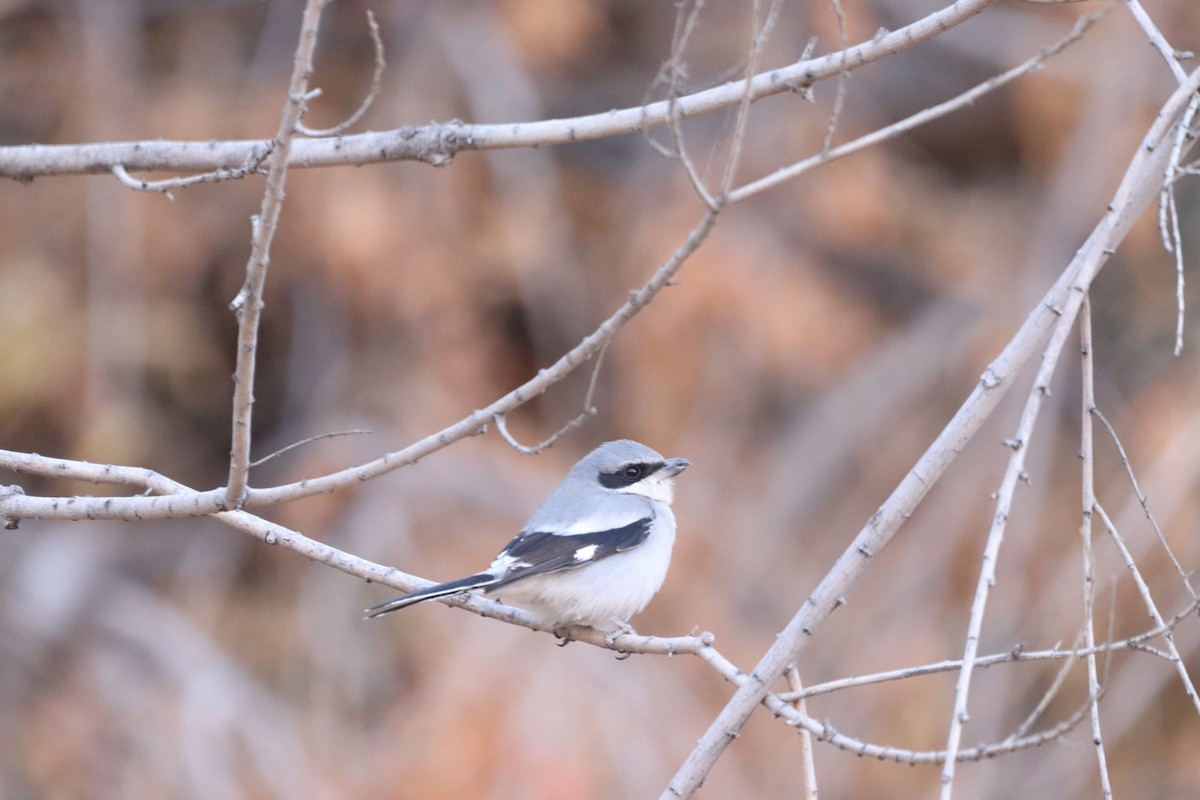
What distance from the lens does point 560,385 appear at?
9.23 m

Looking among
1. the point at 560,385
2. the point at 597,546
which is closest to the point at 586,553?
the point at 597,546

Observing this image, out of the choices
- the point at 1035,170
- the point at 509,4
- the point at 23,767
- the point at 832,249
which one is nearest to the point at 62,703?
the point at 23,767

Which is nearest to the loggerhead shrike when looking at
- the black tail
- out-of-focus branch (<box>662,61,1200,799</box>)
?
the black tail

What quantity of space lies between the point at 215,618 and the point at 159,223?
275 cm

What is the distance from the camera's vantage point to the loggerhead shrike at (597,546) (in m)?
4.25

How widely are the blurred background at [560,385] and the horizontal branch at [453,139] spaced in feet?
13.2

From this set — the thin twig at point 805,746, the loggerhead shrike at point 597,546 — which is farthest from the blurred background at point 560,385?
the thin twig at point 805,746

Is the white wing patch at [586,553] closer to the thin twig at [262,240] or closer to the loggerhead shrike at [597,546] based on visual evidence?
the loggerhead shrike at [597,546]

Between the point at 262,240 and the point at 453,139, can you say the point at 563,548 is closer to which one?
the point at 453,139

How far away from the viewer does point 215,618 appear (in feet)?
29.1

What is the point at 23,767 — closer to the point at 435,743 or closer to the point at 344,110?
the point at 435,743

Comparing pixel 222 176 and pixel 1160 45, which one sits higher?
pixel 1160 45

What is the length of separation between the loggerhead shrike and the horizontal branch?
1.29 meters

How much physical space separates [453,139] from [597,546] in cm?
156
